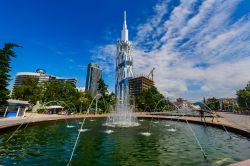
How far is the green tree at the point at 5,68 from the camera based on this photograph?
33562 mm

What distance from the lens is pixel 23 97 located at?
257ft

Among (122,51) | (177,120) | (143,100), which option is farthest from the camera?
(143,100)

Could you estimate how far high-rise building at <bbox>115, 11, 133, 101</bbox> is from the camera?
70.6m

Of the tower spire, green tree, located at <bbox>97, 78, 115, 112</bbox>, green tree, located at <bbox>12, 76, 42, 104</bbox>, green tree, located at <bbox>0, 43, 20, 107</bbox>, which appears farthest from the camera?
green tree, located at <bbox>12, 76, 42, 104</bbox>

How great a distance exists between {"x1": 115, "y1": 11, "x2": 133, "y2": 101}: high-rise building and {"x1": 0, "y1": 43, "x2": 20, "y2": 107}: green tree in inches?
1558

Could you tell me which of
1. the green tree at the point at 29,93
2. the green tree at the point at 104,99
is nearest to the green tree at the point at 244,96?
the green tree at the point at 104,99

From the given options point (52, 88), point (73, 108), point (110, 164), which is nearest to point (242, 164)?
point (110, 164)

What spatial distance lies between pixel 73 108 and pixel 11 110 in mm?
29676

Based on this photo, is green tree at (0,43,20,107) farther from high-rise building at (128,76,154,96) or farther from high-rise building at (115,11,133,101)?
high-rise building at (128,76,154,96)

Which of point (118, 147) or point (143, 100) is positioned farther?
point (143, 100)

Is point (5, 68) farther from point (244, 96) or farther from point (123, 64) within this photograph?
point (244, 96)

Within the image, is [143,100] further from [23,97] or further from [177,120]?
[177,120]

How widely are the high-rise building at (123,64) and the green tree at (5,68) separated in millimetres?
39583

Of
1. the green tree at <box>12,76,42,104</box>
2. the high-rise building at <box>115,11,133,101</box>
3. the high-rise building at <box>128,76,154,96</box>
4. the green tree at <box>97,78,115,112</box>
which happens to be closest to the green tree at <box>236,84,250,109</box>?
the high-rise building at <box>115,11,133,101</box>
